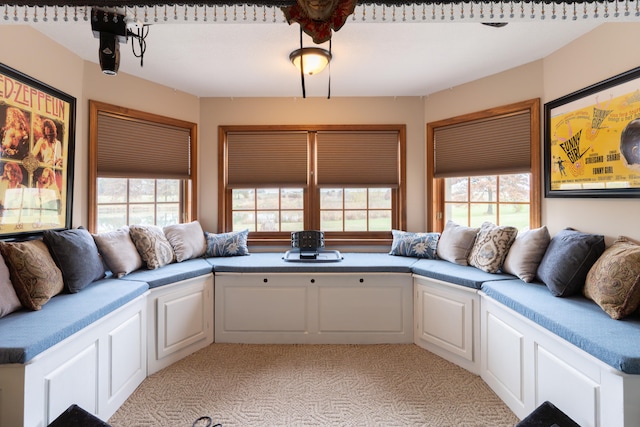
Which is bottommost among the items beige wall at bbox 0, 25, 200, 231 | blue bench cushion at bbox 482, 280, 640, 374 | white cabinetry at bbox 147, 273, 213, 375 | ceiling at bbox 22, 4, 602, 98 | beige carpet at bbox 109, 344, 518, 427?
beige carpet at bbox 109, 344, 518, 427

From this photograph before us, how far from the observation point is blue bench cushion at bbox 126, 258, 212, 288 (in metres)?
2.57

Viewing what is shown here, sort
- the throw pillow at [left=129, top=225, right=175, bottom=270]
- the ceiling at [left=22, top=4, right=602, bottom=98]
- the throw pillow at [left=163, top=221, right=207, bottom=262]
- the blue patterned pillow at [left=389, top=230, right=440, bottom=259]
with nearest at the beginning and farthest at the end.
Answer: the ceiling at [left=22, top=4, right=602, bottom=98]
the throw pillow at [left=129, top=225, right=175, bottom=270]
the throw pillow at [left=163, top=221, right=207, bottom=262]
the blue patterned pillow at [left=389, top=230, right=440, bottom=259]

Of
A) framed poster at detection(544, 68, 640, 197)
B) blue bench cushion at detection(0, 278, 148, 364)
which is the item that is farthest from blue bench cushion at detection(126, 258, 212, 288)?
framed poster at detection(544, 68, 640, 197)

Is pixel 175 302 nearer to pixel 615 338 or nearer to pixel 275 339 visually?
pixel 275 339

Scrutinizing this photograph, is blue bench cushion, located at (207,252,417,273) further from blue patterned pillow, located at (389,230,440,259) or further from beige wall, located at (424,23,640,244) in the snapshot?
Result: beige wall, located at (424,23,640,244)

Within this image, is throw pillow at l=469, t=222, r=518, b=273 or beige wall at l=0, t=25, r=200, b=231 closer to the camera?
beige wall at l=0, t=25, r=200, b=231

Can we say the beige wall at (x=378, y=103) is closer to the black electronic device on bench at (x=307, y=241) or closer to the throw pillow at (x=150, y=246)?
the throw pillow at (x=150, y=246)

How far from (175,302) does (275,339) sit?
0.97 m

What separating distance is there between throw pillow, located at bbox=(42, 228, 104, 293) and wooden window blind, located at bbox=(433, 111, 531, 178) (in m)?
3.32

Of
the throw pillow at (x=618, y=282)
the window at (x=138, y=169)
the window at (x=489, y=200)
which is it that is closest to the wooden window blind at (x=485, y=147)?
the window at (x=489, y=200)

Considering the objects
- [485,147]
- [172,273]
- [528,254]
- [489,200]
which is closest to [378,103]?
[485,147]

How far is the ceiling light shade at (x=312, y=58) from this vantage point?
254 centimetres

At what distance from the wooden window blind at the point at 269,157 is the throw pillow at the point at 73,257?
5.39 ft

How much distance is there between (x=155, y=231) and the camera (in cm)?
305
